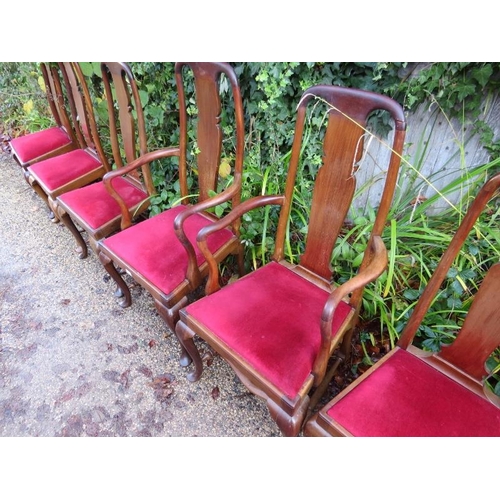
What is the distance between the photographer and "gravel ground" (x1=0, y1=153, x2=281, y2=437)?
60.2 inches

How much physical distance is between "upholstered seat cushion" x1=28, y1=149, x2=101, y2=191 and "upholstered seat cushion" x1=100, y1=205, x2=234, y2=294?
891mm

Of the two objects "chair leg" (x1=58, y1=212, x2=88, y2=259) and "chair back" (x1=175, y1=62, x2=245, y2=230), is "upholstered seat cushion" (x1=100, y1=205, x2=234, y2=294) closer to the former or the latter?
"chair back" (x1=175, y1=62, x2=245, y2=230)

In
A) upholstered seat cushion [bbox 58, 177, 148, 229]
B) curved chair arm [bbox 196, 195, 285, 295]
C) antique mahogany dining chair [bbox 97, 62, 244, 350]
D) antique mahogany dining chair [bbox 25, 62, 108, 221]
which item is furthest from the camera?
antique mahogany dining chair [bbox 25, 62, 108, 221]

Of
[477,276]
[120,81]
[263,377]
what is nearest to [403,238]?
[477,276]

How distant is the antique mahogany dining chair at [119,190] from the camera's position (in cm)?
181

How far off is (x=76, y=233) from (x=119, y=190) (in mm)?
497

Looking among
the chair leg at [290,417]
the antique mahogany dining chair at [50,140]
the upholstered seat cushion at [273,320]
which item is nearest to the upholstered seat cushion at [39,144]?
the antique mahogany dining chair at [50,140]

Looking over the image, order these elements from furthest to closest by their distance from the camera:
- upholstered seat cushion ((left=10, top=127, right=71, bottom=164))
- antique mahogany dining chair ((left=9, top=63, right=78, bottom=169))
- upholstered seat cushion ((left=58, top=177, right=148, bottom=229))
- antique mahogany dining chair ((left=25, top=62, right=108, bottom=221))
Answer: upholstered seat cushion ((left=10, top=127, right=71, bottom=164)), antique mahogany dining chair ((left=9, top=63, right=78, bottom=169)), antique mahogany dining chair ((left=25, top=62, right=108, bottom=221)), upholstered seat cushion ((left=58, top=177, right=148, bottom=229))

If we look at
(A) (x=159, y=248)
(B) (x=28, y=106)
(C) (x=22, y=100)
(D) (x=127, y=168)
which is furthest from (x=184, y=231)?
(C) (x=22, y=100)

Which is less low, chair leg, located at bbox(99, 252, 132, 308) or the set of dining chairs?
the set of dining chairs

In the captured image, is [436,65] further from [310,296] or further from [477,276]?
[310,296]

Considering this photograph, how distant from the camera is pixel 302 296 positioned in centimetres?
134

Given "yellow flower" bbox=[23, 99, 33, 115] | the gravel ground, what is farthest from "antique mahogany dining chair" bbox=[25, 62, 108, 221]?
"yellow flower" bbox=[23, 99, 33, 115]

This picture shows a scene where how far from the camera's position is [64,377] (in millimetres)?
1707
